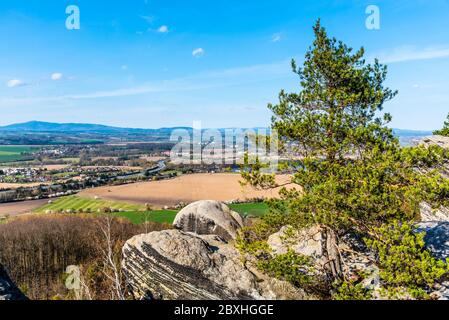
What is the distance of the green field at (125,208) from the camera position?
155ft

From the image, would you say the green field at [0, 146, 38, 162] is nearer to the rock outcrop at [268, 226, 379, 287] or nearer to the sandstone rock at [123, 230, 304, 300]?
the sandstone rock at [123, 230, 304, 300]

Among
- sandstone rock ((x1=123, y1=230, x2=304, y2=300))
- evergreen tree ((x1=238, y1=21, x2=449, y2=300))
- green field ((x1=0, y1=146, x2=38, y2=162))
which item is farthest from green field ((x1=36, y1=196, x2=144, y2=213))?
green field ((x1=0, y1=146, x2=38, y2=162))

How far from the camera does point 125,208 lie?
54.5 metres

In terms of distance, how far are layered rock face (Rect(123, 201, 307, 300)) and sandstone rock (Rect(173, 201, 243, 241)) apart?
13.2 meters

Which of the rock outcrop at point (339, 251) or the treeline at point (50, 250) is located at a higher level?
the rock outcrop at point (339, 251)

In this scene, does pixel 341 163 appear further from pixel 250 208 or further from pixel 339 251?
pixel 250 208

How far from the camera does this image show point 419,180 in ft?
28.8

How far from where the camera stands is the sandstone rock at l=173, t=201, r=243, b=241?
28609 millimetres

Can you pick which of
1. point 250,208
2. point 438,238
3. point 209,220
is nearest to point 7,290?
point 438,238

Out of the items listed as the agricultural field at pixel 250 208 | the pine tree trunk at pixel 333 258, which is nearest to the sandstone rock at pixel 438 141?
the pine tree trunk at pixel 333 258

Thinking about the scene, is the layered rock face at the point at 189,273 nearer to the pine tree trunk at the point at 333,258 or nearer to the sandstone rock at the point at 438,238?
the pine tree trunk at the point at 333,258

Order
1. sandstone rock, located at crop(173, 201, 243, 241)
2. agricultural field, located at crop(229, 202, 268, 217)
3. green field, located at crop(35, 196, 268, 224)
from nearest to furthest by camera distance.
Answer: sandstone rock, located at crop(173, 201, 243, 241), green field, located at crop(35, 196, 268, 224), agricultural field, located at crop(229, 202, 268, 217)
